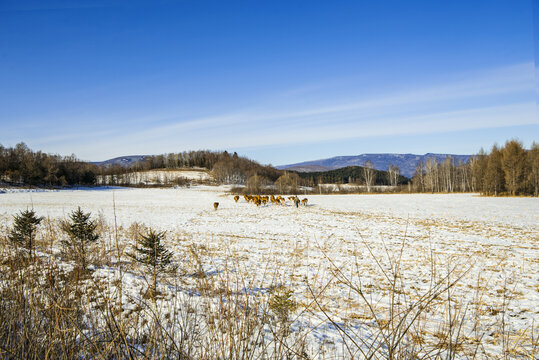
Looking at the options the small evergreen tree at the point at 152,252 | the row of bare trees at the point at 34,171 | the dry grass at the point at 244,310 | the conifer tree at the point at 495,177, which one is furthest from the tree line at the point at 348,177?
the small evergreen tree at the point at 152,252

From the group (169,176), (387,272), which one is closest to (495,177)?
(387,272)

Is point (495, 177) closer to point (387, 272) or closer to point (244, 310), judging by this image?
point (387, 272)

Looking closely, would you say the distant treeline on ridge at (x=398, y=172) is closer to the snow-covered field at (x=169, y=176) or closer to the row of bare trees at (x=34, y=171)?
the row of bare trees at (x=34, y=171)

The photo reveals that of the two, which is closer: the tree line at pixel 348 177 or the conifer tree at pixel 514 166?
the conifer tree at pixel 514 166

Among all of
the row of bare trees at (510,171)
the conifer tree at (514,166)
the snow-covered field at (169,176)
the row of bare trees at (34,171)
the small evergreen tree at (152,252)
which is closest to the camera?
the small evergreen tree at (152,252)

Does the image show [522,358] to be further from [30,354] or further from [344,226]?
[344,226]

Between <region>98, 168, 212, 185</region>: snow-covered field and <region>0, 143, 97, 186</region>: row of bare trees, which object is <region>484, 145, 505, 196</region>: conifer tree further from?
<region>0, 143, 97, 186</region>: row of bare trees

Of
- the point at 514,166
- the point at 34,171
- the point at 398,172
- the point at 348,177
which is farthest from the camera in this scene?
the point at 348,177

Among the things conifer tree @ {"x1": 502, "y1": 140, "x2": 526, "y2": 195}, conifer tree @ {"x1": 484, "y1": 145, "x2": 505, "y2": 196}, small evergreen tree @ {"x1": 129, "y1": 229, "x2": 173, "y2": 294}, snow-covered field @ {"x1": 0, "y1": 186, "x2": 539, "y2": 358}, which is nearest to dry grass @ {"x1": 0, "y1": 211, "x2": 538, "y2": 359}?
snow-covered field @ {"x1": 0, "y1": 186, "x2": 539, "y2": 358}

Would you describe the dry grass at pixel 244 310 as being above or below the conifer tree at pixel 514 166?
below

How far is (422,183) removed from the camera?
258 feet

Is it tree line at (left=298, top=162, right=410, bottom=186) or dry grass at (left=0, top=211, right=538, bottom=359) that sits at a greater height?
tree line at (left=298, top=162, right=410, bottom=186)

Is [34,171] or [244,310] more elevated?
[34,171]

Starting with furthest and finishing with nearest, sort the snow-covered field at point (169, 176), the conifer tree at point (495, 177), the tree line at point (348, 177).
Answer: the tree line at point (348, 177)
the snow-covered field at point (169, 176)
the conifer tree at point (495, 177)
